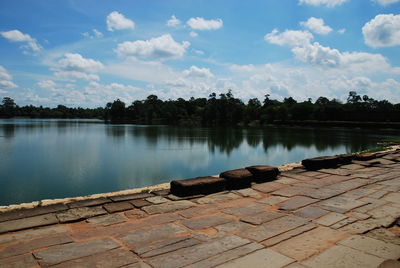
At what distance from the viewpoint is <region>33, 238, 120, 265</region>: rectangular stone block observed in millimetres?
2394

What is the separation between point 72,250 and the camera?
2557mm

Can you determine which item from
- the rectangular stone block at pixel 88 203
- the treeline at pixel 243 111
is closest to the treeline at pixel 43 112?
the treeline at pixel 243 111

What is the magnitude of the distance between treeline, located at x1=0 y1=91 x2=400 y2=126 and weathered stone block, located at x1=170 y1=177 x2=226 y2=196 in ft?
171

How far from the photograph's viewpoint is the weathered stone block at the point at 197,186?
442cm

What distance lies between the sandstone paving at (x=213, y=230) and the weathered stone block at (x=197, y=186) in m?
0.14

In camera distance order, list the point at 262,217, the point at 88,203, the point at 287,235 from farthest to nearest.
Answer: the point at 88,203
the point at 262,217
the point at 287,235

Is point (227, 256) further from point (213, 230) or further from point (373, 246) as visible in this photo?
point (373, 246)

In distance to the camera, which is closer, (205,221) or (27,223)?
(27,223)

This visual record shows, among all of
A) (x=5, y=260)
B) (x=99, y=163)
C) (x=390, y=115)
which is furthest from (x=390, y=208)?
(x=390, y=115)

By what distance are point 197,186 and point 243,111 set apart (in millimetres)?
60405

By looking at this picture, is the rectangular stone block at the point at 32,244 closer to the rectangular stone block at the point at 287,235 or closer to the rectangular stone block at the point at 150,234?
the rectangular stone block at the point at 150,234

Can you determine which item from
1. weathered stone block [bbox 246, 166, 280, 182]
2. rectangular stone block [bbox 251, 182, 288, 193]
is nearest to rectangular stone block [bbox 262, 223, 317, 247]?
rectangular stone block [bbox 251, 182, 288, 193]

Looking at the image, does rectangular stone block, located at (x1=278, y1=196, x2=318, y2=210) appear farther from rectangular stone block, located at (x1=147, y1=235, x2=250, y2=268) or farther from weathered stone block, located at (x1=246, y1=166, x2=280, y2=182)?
rectangular stone block, located at (x1=147, y1=235, x2=250, y2=268)

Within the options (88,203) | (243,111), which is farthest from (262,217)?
(243,111)
